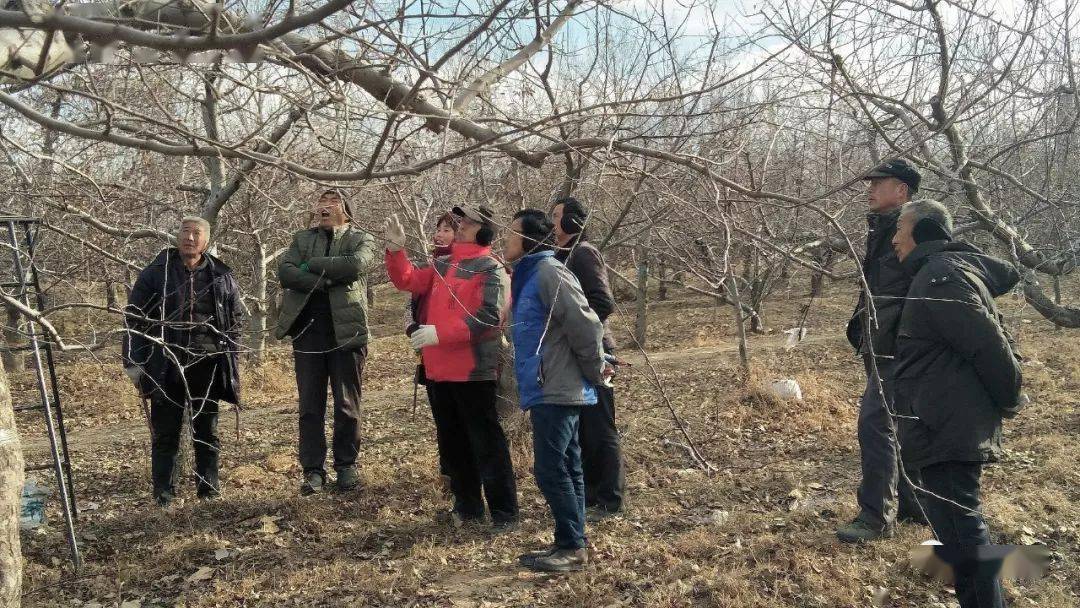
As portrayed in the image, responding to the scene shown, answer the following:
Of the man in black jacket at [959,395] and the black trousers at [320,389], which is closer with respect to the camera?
the man in black jacket at [959,395]

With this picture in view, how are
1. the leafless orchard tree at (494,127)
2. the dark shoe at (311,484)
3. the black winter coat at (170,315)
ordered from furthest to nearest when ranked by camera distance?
the dark shoe at (311,484) → the black winter coat at (170,315) → the leafless orchard tree at (494,127)

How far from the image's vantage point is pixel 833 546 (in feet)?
12.4

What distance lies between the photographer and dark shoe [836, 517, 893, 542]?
3.82 metres

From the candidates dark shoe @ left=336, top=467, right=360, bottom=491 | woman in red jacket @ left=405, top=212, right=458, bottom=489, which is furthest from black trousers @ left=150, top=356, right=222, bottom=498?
→ woman in red jacket @ left=405, top=212, right=458, bottom=489

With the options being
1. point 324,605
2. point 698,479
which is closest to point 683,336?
point 698,479

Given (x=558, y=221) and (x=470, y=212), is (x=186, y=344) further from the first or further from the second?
(x=558, y=221)

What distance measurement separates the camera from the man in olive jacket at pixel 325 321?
4.47 meters

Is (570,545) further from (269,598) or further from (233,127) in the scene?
(233,127)

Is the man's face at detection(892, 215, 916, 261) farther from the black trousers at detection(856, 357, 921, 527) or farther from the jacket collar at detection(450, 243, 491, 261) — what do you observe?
the jacket collar at detection(450, 243, 491, 261)

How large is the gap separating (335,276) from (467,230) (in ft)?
3.19

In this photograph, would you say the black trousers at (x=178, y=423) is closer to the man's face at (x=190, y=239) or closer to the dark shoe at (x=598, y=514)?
the man's face at (x=190, y=239)

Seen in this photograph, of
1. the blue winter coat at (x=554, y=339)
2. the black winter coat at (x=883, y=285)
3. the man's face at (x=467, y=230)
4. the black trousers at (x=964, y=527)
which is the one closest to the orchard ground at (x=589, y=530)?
the black trousers at (x=964, y=527)

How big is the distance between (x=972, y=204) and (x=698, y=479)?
8.13 feet

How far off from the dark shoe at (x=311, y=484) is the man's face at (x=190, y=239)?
1.49m
